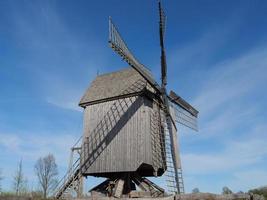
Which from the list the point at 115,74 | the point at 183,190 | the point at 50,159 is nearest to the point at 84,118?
the point at 115,74

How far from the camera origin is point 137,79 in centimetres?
1870

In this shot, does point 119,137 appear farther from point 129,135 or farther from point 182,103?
point 182,103

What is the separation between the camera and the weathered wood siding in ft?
55.6

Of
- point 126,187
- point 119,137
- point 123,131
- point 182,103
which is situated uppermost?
point 182,103

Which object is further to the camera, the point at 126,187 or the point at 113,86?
the point at 113,86

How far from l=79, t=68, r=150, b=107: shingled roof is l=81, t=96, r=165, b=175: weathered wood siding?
1.58 ft

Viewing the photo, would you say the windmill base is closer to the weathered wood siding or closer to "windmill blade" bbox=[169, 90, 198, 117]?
the weathered wood siding

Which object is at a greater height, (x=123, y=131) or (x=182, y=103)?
(x=182, y=103)

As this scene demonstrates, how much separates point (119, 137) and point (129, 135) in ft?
2.08

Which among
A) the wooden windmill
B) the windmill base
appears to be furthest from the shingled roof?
the windmill base

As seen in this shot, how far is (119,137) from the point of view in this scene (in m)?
17.6

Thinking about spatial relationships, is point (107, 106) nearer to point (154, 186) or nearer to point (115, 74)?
point (115, 74)

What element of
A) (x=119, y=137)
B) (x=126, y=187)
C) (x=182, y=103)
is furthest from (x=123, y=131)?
(x=182, y=103)

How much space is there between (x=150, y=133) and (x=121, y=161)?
2.14 meters
